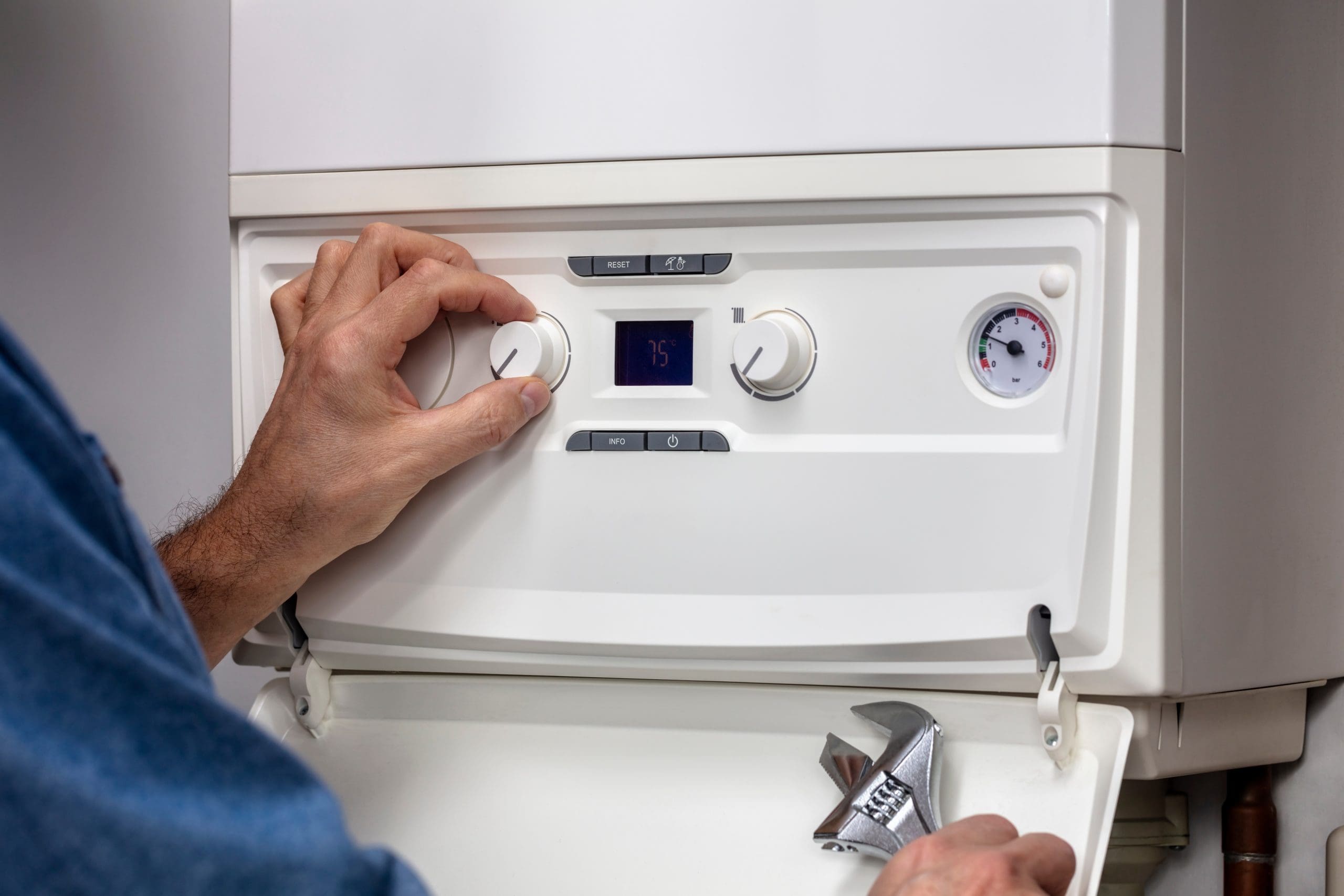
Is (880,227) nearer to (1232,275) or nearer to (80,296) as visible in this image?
(1232,275)

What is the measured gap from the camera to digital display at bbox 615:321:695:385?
2.43ft

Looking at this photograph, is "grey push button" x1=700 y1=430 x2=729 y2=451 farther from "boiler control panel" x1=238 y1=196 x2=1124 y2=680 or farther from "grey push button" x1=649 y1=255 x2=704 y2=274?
"grey push button" x1=649 y1=255 x2=704 y2=274

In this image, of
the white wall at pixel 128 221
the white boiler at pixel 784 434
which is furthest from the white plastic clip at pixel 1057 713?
the white wall at pixel 128 221

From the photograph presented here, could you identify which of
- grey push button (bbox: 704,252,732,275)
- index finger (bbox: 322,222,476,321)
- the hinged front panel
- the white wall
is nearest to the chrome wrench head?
the hinged front panel

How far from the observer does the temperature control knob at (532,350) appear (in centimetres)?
74

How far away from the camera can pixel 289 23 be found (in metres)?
0.78

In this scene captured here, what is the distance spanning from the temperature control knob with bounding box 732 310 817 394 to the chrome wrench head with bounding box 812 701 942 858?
0.22m

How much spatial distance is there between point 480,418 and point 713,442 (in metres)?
0.16

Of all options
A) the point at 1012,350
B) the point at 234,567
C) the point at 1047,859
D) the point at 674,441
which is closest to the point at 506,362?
the point at 674,441

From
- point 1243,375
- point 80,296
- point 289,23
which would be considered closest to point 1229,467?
point 1243,375

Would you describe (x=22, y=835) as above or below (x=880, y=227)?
below

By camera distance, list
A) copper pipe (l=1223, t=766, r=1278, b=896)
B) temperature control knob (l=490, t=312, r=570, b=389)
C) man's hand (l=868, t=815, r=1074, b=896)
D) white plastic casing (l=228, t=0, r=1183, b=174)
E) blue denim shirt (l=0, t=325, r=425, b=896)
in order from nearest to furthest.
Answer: blue denim shirt (l=0, t=325, r=425, b=896) → man's hand (l=868, t=815, r=1074, b=896) → white plastic casing (l=228, t=0, r=1183, b=174) → temperature control knob (l=490, t=312, r=570, b=389) → copper pipe (l=1223, t=766, r=1278, b=896)

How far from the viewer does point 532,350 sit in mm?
738

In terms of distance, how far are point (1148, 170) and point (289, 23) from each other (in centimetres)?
59
